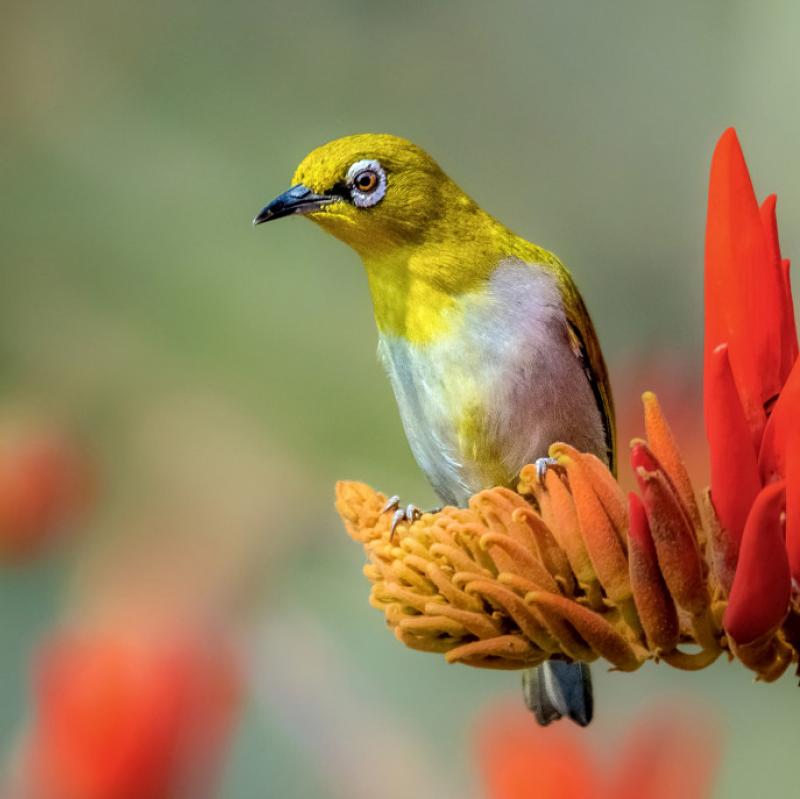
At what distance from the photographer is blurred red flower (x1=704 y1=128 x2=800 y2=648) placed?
201mm

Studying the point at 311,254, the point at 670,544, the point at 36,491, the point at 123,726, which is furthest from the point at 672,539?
the point at 311,254

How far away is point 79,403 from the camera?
4.28ft

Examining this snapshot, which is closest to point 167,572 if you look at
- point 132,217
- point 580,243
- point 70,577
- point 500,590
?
point 70,577

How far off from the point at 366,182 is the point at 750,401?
0.58 feet

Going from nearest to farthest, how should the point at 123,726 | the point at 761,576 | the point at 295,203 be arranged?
1. the point at 761,576
2. the point at 295,203
3. the point at 123,726

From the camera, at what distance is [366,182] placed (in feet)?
1.23

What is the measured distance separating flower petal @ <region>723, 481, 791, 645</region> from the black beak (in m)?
0.19

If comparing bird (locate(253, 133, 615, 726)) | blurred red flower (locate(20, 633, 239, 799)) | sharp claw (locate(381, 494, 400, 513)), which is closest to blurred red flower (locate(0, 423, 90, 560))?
blurred red flower (locate(20, 633, 239, 799))

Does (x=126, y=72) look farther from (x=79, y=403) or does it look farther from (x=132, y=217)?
(x=79, y=403)

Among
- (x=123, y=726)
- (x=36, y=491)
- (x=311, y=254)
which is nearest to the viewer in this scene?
(x=123, y=726)

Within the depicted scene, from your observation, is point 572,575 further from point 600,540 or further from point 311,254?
point 311,254

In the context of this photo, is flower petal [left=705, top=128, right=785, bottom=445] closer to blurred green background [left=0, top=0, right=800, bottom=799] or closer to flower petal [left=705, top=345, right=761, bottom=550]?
flower petal [left=705, top=345, right=761, bottom=550]

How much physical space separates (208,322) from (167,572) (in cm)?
27

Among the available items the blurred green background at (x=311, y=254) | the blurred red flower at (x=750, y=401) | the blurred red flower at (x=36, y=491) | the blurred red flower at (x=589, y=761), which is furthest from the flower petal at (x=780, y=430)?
the blurred red flower at (x=36, y=491)
